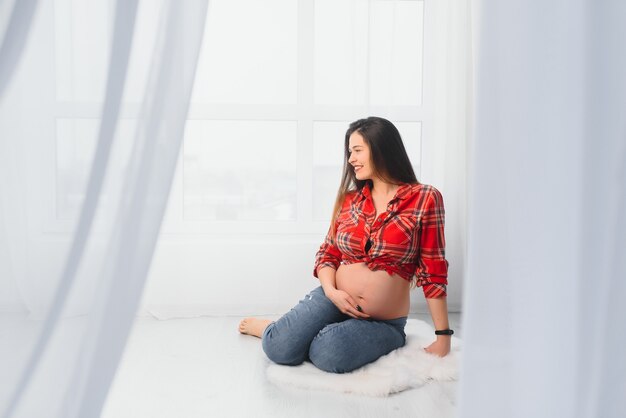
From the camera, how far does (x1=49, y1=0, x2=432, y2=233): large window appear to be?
283cm

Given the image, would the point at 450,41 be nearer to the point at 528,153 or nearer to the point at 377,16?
the point at 377,16

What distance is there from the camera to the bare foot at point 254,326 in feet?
7.91

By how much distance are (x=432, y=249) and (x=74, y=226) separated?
1.43 metres

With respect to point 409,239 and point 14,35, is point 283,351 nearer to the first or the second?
point 409,239

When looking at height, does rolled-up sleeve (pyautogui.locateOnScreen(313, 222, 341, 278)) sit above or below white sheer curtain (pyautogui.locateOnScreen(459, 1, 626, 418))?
below

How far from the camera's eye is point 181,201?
2971mm

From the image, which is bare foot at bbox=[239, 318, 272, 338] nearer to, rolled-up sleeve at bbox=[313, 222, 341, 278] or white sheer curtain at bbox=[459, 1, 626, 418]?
rolled-up sleeve at bbox=[313, 222, 341, 278]

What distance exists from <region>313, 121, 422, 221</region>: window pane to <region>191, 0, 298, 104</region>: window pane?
30 cm

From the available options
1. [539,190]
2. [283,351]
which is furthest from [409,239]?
[539,190]

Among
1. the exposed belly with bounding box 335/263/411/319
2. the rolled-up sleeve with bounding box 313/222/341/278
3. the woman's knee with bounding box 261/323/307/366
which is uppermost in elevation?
the rolled-up sleeve with bounding box 313/222/341/278

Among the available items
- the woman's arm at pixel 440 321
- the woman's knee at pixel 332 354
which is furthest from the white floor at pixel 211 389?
the woman's arm at pixel 440 321

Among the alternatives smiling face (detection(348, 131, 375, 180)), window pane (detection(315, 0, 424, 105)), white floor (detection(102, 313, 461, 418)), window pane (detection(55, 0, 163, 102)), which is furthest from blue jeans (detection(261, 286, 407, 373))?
window pane (detection(55, 0, 163, 102))

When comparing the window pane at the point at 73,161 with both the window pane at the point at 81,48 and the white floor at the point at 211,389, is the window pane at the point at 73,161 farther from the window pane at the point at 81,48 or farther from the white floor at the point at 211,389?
the white floor at the point at 211,389

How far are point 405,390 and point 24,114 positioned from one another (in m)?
1.38
